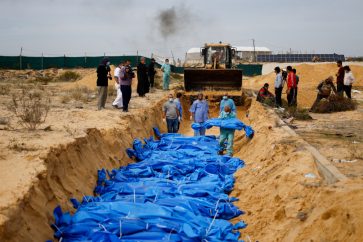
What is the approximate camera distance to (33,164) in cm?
776

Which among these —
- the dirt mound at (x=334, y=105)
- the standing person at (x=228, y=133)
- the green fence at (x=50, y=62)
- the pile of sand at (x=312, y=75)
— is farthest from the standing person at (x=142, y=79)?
the green fence at (x=50, y=62)

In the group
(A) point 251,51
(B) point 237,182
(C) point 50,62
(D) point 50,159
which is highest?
(A) point 251,51

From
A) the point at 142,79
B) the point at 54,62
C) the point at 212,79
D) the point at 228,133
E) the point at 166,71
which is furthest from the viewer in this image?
the point at 54,62

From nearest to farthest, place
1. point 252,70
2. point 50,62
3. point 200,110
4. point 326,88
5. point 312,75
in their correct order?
1. point 200,110
2. point 326,88
3. point 312,75
4. point 50,62
5. point 252,70

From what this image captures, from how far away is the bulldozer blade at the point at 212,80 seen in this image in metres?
24.0

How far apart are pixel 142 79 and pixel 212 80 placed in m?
3.80

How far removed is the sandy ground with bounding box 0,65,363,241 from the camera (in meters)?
5.88

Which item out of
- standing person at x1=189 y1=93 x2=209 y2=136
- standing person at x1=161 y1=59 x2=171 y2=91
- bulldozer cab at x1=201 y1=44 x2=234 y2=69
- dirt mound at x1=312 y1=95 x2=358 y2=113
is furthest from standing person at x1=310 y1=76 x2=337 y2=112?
standing person at x1=161 y1=59 x2=171 y2=91

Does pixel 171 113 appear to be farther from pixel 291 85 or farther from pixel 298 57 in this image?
pixel 298 57

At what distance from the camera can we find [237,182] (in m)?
10.1

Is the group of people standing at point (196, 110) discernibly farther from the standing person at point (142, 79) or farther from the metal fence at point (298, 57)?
the metal fence at point (298, 57)

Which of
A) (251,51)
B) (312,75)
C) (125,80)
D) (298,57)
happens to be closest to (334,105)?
(125,80)

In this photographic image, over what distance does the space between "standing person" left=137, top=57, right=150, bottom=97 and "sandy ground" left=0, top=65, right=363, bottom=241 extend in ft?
26.4

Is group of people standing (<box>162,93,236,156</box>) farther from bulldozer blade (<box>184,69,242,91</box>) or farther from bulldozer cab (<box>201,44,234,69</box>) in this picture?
bulldozer cab (<box>201,44,234,69</box>)
